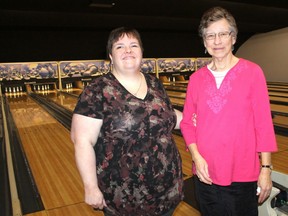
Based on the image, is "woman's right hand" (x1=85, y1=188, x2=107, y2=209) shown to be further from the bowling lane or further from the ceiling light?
the ceiling light

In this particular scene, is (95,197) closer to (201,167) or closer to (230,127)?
(201,167)

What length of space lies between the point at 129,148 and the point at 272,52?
9.86 m

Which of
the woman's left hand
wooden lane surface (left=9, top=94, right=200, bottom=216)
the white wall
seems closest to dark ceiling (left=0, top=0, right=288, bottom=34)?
the white wall

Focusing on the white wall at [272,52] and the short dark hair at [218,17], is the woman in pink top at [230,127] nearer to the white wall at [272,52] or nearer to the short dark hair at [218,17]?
the short dark hair at [218,17]

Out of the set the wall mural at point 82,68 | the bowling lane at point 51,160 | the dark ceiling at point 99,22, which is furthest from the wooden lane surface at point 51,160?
the wall mural at point 82,68

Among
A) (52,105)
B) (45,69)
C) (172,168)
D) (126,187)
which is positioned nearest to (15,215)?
(126,187)

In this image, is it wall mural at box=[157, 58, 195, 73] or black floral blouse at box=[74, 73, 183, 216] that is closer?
black floral blouse at box=[74, 73, 183, 216]

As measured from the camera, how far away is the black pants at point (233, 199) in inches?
45.1

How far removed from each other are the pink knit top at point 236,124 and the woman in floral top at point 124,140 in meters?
0.17

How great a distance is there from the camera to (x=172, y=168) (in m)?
1.20

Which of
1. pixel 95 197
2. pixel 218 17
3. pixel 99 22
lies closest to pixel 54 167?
pixel 95 197

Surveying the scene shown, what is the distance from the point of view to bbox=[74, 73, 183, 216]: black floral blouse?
1103mm

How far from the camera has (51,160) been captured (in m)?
2.91

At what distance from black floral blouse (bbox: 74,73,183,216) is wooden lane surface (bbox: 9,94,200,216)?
78cm
